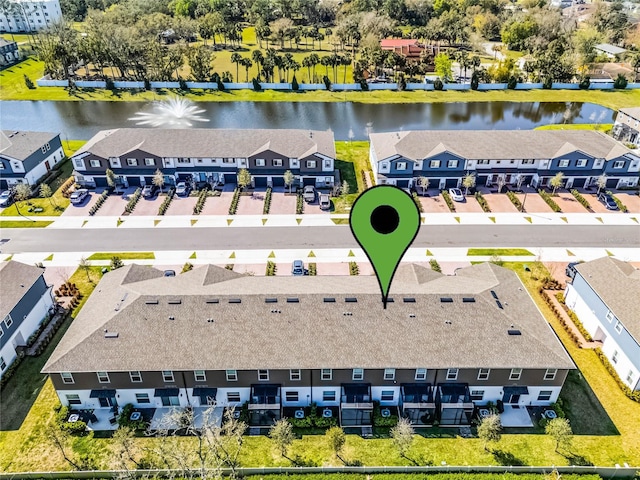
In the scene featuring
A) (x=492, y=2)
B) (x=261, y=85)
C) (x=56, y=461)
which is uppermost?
(x=492, y=2)

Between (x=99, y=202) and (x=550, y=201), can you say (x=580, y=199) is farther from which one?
(x=99, y=202)

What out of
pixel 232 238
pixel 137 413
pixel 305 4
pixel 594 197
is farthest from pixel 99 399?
pixel 305 4

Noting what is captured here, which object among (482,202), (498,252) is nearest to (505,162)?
(482,202)

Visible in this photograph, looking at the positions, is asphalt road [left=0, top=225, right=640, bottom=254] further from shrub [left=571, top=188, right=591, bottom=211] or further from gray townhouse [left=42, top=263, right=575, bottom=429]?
gray townhouse [left=42, top=263, right=575, bottom=429]

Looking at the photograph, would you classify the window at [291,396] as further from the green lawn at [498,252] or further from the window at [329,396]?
the green lawn at [498,252]

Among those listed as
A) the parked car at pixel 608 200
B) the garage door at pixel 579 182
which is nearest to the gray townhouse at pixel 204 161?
the garage door at pixel 579 182

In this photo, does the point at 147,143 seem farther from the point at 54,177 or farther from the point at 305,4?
the point at 305,4
